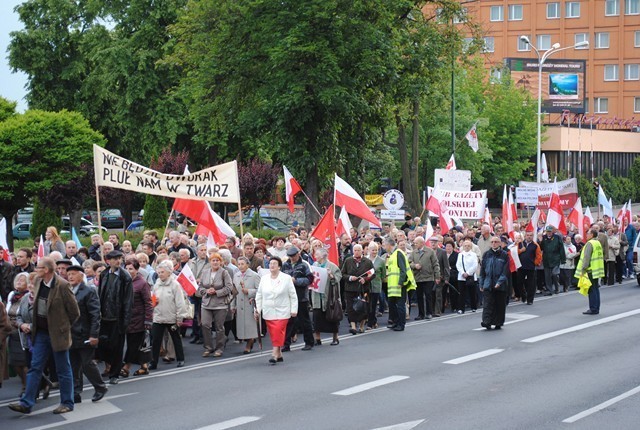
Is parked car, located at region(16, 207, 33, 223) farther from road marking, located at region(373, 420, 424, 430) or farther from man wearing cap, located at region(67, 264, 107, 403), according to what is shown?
road marking, located at region(373, 420, 424, 430)

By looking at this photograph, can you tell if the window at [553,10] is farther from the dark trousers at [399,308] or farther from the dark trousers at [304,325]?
the dark trousers at [304,325]

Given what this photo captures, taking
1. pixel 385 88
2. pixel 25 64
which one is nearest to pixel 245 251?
pixel 385 88

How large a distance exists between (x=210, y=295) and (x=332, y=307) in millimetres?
2122

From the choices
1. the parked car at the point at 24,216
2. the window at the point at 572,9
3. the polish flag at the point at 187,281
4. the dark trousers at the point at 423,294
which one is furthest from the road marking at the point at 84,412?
the window at the point at 572,9

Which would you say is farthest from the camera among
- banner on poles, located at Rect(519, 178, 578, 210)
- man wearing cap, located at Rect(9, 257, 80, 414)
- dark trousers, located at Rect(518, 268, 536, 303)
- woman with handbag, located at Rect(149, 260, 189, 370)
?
banner on poles, located at Rect(519, 178, 578, 210)

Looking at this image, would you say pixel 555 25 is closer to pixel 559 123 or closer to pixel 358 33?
pixel 559 123

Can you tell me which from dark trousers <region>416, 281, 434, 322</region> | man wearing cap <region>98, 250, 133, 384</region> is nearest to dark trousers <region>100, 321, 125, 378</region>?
man wearing cap <region>98, 250, 133, 384</region>

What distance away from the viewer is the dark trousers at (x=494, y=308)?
749 inches

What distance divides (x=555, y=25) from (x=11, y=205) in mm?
68630

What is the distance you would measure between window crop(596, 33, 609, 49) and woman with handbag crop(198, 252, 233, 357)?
88.4 meters

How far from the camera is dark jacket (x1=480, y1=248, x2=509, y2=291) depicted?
18.7 m

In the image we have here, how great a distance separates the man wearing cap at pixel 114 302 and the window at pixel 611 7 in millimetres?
91293

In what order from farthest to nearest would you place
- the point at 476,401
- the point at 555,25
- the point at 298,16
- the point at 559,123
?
the point at 555,25, the point at 559,123, the point at 298,16, the point at 476,401

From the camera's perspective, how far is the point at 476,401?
12.1m
